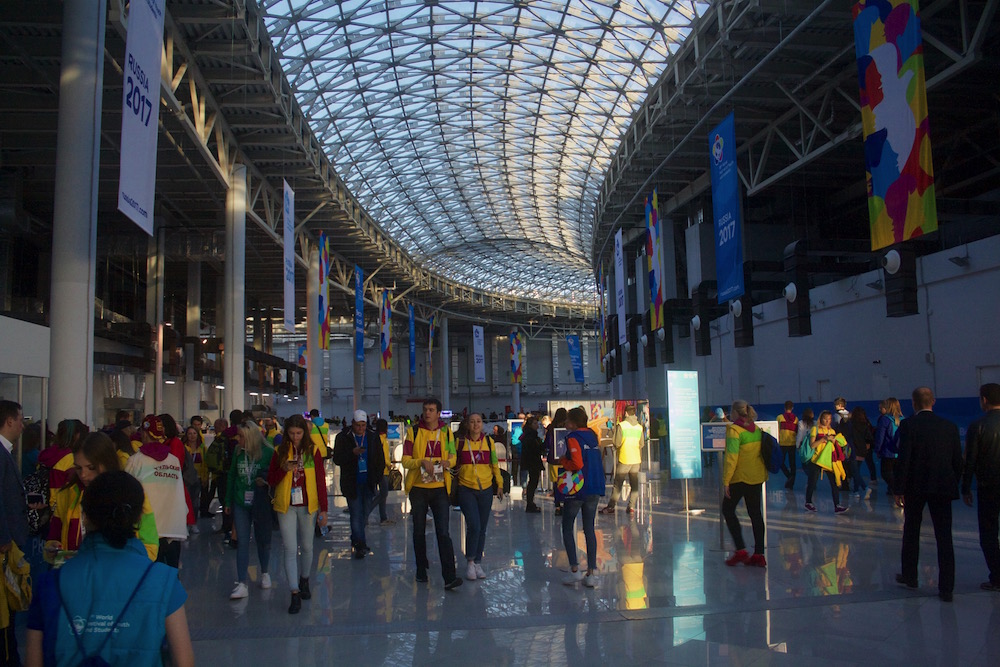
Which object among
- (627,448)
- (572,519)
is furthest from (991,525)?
(627,448)

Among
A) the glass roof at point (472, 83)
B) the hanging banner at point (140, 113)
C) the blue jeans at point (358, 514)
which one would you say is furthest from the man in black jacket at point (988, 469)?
the glass roof at point (472, 83)

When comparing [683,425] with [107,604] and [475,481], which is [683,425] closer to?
[475,481]

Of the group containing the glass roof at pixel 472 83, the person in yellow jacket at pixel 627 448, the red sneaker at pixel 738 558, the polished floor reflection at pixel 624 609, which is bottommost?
the polished floor reflection at pixel 624 609

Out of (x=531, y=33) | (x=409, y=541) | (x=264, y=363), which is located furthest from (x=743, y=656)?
(x=264, y=363)

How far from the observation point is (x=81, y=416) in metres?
9.88

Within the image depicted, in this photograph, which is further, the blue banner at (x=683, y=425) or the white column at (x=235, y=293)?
the white column at (x=235, y=293)

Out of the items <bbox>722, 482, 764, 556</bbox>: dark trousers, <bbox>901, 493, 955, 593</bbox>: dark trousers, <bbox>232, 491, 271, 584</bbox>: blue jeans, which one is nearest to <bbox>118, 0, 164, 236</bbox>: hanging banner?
<bbox>232, 491, 271, 584</bbox>: blue jeans

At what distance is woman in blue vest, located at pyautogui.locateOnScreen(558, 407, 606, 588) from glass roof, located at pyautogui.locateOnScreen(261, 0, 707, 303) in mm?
15288

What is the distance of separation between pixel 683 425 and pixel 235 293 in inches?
521

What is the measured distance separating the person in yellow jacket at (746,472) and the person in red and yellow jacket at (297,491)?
4.15m

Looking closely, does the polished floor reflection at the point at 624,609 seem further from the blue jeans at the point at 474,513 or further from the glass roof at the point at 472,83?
the glass roof at the point at 472,83

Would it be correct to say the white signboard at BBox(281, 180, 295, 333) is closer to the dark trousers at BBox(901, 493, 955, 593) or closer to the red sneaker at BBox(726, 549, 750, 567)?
the red sneaker at BBox(726, 549, 750, 567)

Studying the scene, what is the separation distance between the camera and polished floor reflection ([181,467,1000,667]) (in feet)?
17.4

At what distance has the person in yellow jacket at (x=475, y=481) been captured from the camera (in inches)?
305
